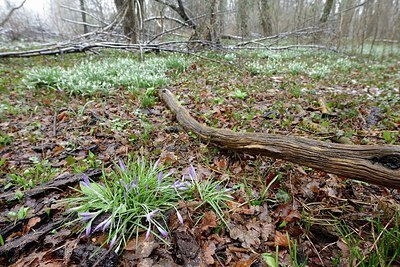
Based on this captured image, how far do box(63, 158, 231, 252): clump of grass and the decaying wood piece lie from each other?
2.17ft

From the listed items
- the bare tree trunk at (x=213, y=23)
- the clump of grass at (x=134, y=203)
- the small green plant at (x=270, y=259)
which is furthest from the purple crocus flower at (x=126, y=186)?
the bare tree trunk at (x=213, y=23)

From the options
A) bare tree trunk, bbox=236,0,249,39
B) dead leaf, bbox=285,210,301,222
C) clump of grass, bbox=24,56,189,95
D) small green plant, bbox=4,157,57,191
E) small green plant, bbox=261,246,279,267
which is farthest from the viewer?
bare tree trunk, bbox=236,0,249,39

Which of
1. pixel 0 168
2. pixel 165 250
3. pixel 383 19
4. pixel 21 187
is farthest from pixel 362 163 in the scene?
pixel 383 19

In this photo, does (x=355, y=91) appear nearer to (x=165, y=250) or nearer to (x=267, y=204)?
(x=267, y=204)

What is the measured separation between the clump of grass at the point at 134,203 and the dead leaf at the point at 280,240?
1.52ft

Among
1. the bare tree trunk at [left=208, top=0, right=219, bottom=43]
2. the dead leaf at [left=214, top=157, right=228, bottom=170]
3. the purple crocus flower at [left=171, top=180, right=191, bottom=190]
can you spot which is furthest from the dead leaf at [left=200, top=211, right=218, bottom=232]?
the bare tree trunk at [left=208, top=0, right=219, bottom=43]

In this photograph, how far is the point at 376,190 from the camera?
2.30 m

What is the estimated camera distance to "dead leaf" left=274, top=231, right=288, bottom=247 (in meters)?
1.78

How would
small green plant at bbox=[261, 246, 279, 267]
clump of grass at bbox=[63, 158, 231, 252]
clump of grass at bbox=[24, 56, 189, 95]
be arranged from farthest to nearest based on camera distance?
clump of grass at bbox=[24, 56, 189, 95]
clump of grass at bbox=[63, 158, 231, 252]
small green plant at bbox=[261, 246, 279, 267]

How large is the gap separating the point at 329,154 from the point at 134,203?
5.49ft

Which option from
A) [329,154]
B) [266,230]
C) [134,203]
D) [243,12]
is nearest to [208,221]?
[266,230]

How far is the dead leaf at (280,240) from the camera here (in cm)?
178

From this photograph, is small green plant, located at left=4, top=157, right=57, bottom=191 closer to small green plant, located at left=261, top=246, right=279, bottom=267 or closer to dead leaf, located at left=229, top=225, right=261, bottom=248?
dead leaf, located at left=229, top=225, right=261, bottom=248

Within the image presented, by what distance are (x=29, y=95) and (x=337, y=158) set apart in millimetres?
5908
